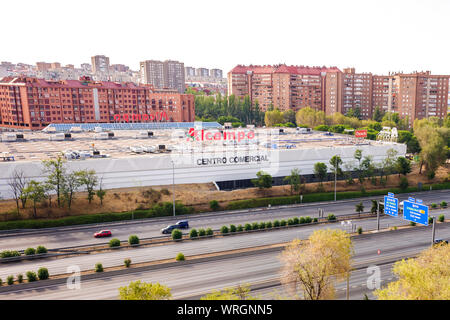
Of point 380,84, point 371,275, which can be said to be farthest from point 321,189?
point 380,84

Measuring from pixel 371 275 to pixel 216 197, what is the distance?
25.5 metres

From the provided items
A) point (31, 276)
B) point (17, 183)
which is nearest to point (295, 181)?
Answer: point (17, 183)

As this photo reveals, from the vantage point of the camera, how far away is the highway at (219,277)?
23.2 metres

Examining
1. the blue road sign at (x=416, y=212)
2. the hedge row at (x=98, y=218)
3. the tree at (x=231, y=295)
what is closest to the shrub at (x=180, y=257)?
the tree at (x=231, y=295)

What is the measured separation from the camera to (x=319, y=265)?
60.3 ft

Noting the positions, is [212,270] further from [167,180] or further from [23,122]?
[23,122]

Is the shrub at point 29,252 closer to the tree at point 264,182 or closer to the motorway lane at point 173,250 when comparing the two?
the motorway lane at point 173,250

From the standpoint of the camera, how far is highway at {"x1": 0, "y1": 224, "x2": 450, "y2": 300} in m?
23.2

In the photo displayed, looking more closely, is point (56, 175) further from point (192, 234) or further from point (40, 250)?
point (192, 234)

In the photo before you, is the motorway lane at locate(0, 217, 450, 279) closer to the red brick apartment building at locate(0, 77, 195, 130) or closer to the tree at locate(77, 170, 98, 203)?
the tree at locate(77, 170, 98, 203)

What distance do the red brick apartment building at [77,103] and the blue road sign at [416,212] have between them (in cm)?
6089

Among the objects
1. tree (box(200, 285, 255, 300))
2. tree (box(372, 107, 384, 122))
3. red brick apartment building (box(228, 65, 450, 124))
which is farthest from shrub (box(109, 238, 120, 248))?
red brick apartment building (box(228, 65, 450, 124))

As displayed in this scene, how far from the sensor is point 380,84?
125688mm

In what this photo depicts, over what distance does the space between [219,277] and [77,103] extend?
7860 centimetres
